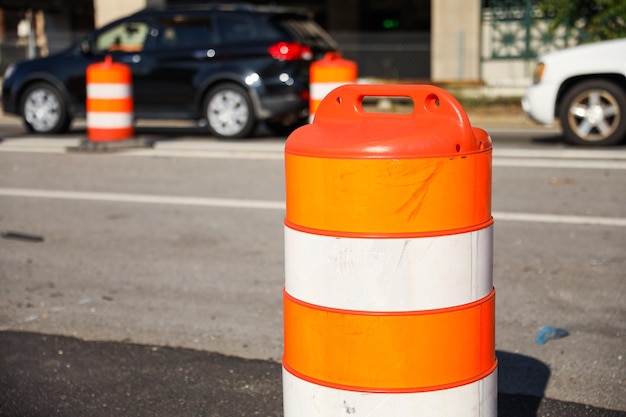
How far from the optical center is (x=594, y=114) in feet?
38.6

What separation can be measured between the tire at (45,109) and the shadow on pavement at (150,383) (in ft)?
31.4

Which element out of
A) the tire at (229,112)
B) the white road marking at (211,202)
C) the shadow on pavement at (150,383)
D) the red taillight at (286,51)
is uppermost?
the red taillight at (286,51)

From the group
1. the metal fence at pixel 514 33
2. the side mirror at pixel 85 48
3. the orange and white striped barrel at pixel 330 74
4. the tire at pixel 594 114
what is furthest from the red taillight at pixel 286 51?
the metal fence at pixel 514 33

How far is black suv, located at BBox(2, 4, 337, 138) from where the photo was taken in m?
13.4

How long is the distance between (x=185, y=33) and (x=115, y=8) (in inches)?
384

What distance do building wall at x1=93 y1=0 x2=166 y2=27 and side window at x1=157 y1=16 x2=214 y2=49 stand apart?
9.17m

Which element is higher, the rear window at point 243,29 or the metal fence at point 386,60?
the rear window at point 243,29

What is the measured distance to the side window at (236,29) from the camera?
544 inches

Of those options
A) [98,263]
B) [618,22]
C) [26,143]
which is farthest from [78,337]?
[618,22]

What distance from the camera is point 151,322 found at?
5.60m

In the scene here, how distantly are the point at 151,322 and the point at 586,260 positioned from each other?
2.89 metres

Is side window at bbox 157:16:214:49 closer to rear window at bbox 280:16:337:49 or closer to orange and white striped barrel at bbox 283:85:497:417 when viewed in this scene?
rear window at bbox 280:16:337:49

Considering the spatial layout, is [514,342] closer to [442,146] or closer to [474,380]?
[474,380]

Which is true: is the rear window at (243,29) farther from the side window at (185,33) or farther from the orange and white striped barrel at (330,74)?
the orange and white striped barrel at (330,74)
